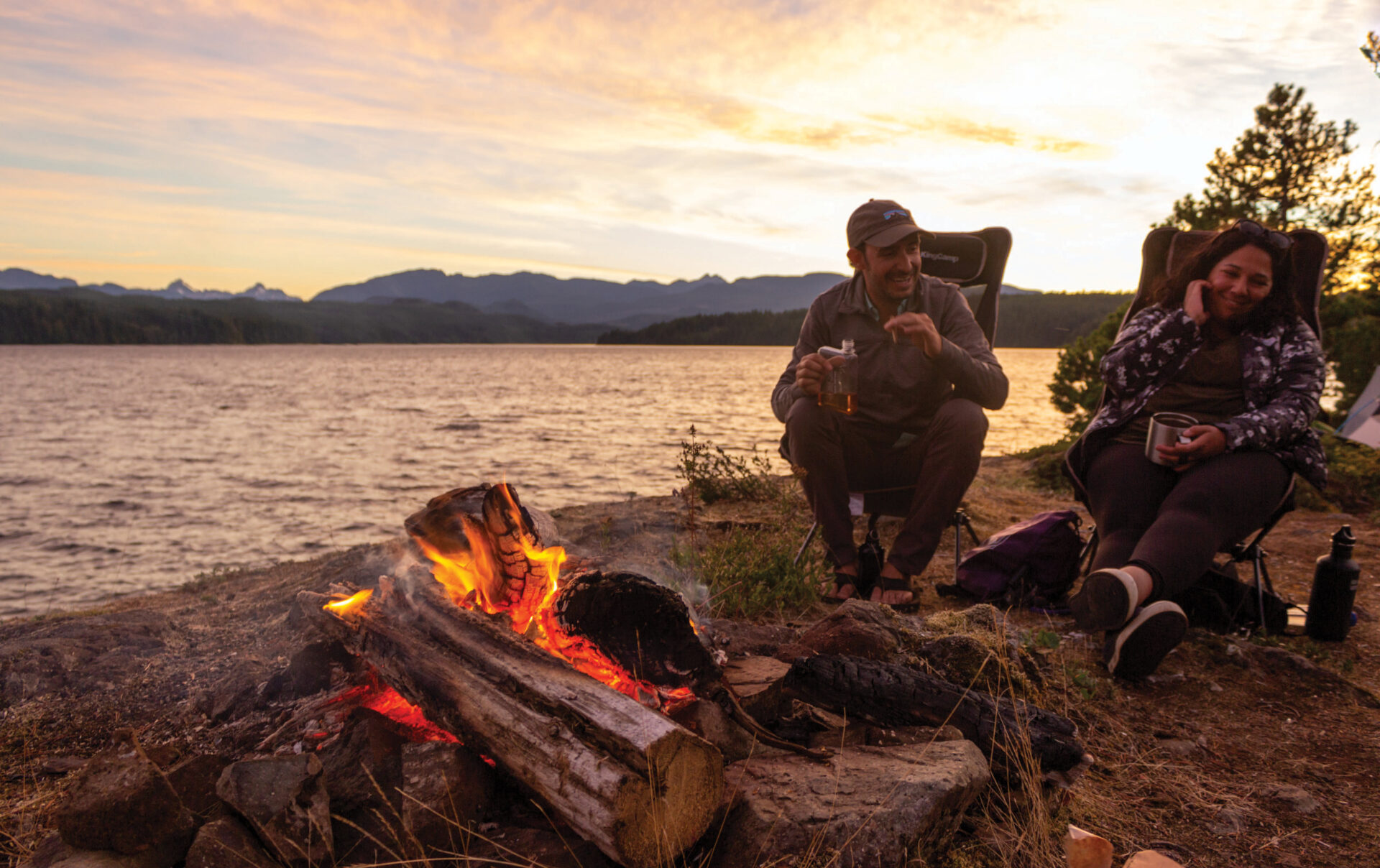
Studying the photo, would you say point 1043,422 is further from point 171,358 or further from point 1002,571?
point 171,358

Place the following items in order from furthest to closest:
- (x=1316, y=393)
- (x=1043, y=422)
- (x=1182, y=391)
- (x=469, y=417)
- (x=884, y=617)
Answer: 1. (x=469, y=417)
2. (x=1043, y=422)
3. (x=1182, y=391)
4. (x=1316, y=393)
5. (x=884, y=617)

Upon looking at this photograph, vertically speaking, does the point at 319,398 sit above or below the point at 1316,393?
below

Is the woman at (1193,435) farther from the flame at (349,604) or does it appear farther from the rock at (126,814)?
the rock at (126,814)

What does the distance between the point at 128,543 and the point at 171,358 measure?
93822 mm

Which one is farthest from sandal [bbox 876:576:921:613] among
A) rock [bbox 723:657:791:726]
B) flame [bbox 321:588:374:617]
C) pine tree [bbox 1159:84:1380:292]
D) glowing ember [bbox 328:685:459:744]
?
pine tree [bbox 1159:84:1380:292]

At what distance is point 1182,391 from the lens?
3.78 meters

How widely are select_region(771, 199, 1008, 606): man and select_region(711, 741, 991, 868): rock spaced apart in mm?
1974

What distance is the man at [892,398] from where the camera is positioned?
4.00 metres

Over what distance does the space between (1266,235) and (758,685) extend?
3.42 meters

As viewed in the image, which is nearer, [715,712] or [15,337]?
[715,712]

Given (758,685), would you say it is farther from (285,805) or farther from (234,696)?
(234,696)

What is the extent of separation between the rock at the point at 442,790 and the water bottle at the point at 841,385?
2.73 metres

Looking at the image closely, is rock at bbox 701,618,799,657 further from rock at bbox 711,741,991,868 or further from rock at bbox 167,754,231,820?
rock at bbox 167,754,231,820

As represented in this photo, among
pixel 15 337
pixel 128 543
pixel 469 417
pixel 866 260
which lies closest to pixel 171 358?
pixel 15 337
